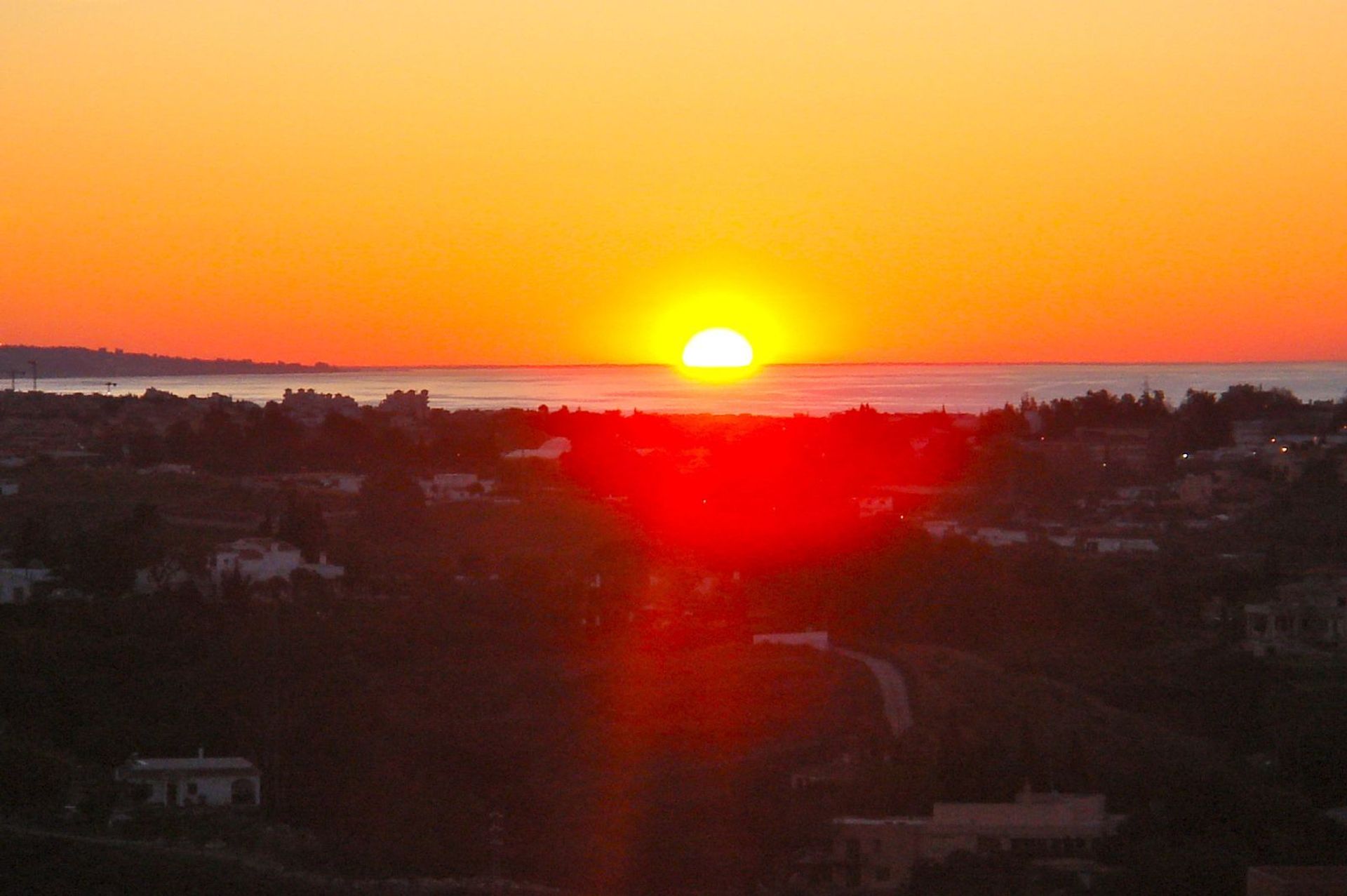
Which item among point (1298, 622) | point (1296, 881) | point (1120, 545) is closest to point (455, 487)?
point (1120, 545)

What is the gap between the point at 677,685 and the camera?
46.3 feet

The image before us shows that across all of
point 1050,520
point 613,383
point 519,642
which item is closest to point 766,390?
point 613,383

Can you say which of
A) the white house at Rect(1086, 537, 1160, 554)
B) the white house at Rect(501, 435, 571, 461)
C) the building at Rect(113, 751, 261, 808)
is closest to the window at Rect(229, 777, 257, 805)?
the building at Rect(113, 751, 261, 808)

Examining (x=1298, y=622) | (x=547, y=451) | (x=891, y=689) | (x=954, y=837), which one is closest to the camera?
(x=954, y=837)

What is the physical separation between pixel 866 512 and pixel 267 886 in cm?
1723

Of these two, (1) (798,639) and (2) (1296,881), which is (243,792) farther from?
(2) (1296,881)

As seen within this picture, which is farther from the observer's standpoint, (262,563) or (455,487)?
(455,487)

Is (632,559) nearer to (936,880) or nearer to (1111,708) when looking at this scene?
(1111,708)

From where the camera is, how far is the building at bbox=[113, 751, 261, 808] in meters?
11.4

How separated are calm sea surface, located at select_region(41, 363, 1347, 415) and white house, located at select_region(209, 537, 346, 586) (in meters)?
43.7

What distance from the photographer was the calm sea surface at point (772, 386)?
80375mm

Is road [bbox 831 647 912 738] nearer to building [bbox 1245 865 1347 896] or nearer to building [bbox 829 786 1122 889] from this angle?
building [bbox 829 786 1122 889]

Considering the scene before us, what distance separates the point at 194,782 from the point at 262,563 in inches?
322

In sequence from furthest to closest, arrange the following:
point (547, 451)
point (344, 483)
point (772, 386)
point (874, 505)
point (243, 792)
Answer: point (772, 386) → point (547, 451) → point (344, 483) → point (874, 505) → point (243, 792)
